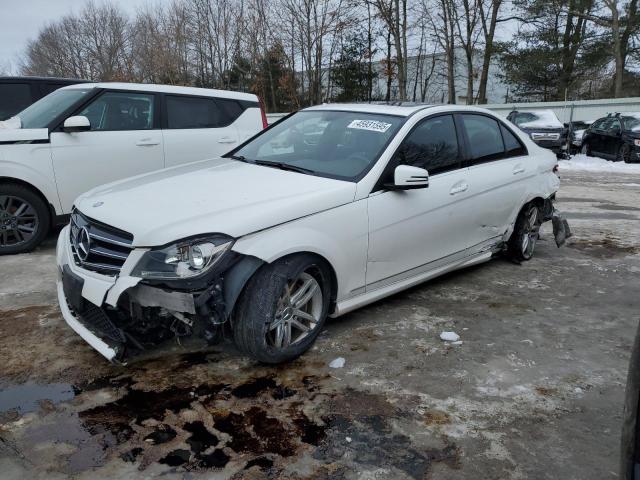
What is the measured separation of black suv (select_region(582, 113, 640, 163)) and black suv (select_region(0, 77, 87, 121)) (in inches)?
619

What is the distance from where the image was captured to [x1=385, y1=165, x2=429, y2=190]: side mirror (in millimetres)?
3703

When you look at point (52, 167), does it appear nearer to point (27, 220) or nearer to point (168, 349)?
point (27, 220)

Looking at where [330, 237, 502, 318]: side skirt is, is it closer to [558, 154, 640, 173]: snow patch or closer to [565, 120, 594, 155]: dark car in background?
[558, 154, 640, 173]: snow patch

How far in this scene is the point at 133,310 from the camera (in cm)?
296

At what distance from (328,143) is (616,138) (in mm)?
15649

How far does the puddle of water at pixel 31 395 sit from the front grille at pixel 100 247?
71cm

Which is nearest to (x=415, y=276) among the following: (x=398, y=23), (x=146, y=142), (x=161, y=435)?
(x=161, y=435)

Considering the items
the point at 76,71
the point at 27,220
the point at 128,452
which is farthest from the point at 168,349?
the point at 76,71

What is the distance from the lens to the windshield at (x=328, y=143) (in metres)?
3.87

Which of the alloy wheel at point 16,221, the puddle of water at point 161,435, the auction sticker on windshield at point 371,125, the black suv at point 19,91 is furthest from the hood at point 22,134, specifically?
the puddle of water at point 161,435

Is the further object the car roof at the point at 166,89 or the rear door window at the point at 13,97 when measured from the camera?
the rear door window at the point at 13,97

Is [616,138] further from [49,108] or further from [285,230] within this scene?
[285,230]

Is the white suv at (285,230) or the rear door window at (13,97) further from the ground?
the rear door window at (13,97)

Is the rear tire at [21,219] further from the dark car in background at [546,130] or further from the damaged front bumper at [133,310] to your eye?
the dark car in background at [546,130]
